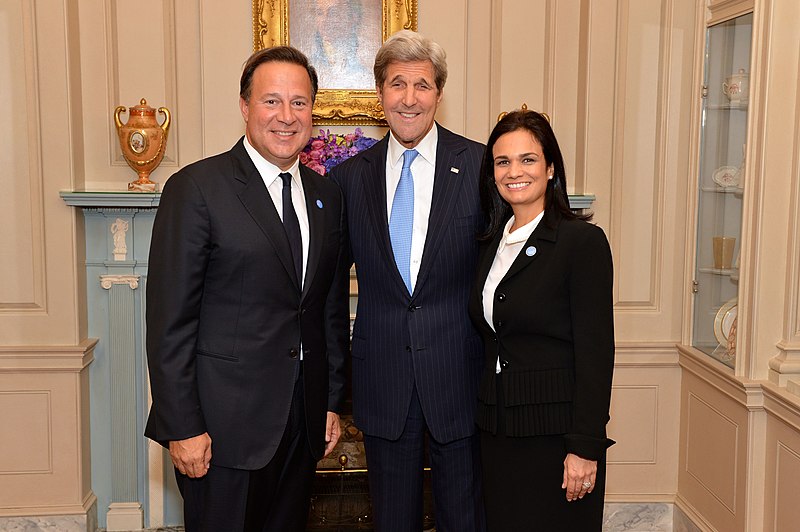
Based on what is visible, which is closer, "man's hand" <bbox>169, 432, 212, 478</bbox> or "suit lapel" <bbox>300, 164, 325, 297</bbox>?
"man's hand" <bbox>169, 432, 212, 478</bbox>

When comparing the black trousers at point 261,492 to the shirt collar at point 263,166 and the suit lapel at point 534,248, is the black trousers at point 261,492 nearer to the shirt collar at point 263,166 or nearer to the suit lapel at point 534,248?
the shirt collar at point 263,166

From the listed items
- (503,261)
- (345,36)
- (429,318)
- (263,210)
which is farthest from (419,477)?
(345,36)

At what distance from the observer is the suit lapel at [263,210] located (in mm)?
2178

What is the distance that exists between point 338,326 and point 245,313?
44 centimetres

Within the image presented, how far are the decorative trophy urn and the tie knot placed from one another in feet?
5.31

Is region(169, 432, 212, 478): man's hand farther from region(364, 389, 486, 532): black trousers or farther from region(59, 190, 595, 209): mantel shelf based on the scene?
region(59, 190, 595, 209): mantel shelf

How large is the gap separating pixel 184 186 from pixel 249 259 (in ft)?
0.83

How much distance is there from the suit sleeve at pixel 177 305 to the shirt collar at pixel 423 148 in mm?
677

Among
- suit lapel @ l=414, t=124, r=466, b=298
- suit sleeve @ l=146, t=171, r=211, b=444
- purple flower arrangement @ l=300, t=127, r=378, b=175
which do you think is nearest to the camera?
suit sleeve @ l=146, t=171, r=211, b=444

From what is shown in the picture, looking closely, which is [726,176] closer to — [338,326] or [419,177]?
[419,177]

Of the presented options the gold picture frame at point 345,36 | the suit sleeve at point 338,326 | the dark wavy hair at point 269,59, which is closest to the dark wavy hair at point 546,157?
the suit sleeve at point 338,326

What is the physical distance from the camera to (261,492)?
2.27 m

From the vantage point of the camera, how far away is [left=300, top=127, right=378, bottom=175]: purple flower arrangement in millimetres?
3805

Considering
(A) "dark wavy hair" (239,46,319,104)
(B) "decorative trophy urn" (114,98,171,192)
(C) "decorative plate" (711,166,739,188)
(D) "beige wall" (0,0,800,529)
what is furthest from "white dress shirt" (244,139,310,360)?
(C) "decorative plate" (711,166,739,188)
